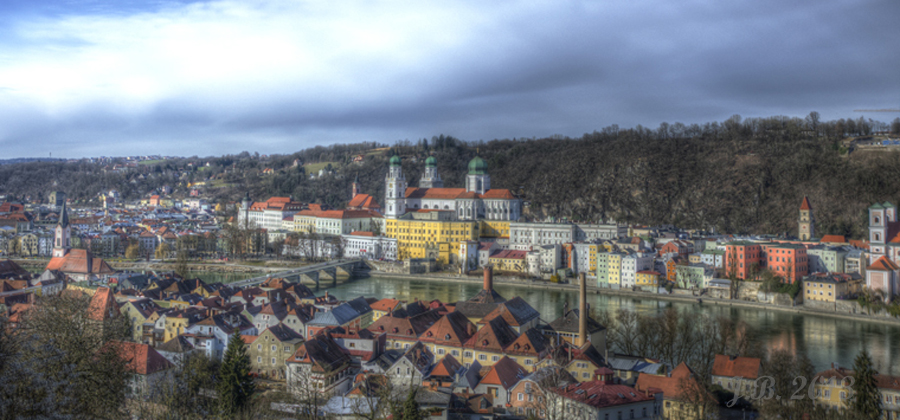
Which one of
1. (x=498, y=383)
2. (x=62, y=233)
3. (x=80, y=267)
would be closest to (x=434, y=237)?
(x=80, y=267)

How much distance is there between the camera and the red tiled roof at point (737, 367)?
14.2 m

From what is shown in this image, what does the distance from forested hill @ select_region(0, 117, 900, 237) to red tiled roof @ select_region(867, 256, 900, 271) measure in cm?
1566

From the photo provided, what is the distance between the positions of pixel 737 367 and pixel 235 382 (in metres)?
10.2

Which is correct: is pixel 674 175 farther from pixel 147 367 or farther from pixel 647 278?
pixel 147 367

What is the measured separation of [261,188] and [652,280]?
54.5 m

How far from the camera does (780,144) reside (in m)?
55.8

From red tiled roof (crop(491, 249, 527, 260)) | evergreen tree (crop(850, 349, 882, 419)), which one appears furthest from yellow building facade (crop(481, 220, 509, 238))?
evergreen tree (crop(850, 349, 882, 419))

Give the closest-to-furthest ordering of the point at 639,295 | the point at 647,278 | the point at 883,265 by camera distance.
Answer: the point at 883,265 → the point at 639,295 → the point at 647,278

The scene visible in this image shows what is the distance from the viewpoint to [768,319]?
2483 cm

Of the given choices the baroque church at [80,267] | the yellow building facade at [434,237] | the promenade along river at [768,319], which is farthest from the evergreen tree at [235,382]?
the yellow building facade at [434,237]

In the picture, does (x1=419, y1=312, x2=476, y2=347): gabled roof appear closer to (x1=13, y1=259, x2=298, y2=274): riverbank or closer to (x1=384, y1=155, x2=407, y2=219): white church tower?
(x1=13, y1=259, x2=298, y2=274): riverbank

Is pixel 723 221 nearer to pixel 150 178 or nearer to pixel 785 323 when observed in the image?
pixel 785 323

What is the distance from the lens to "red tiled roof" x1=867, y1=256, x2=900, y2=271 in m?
26.0

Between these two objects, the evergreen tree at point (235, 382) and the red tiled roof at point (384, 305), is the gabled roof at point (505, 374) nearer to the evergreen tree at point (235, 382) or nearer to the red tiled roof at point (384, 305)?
the evergreen tree at point (235, 382)
